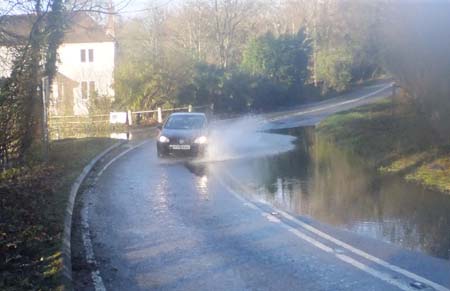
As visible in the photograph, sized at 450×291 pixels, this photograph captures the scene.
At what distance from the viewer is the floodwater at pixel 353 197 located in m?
9.33

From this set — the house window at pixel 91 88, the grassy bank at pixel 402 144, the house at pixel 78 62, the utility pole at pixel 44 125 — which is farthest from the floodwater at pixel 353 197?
the house window at pixel 91 88

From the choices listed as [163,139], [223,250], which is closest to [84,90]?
[163,139]

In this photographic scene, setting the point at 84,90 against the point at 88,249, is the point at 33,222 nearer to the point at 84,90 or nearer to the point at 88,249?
the point at 88,249

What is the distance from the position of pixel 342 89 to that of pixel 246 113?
58.4 feet

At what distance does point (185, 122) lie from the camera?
21578 millimetres

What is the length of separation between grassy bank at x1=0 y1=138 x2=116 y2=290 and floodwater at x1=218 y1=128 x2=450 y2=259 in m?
4.12

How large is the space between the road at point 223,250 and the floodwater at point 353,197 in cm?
60

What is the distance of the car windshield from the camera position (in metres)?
21.4

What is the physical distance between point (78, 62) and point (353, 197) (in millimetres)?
43429

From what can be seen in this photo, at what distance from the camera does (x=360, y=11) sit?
22.7 m

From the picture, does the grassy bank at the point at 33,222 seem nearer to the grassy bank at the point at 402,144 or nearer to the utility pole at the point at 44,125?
the utility pole at the point at 44,125

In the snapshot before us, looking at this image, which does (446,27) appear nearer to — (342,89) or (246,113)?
(246,113)

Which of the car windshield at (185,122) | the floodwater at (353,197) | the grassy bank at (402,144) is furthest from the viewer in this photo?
the car windshield at (185,122)

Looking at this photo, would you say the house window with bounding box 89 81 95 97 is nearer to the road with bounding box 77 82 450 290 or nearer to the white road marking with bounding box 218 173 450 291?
the road with bounding box 77 82 450 290
